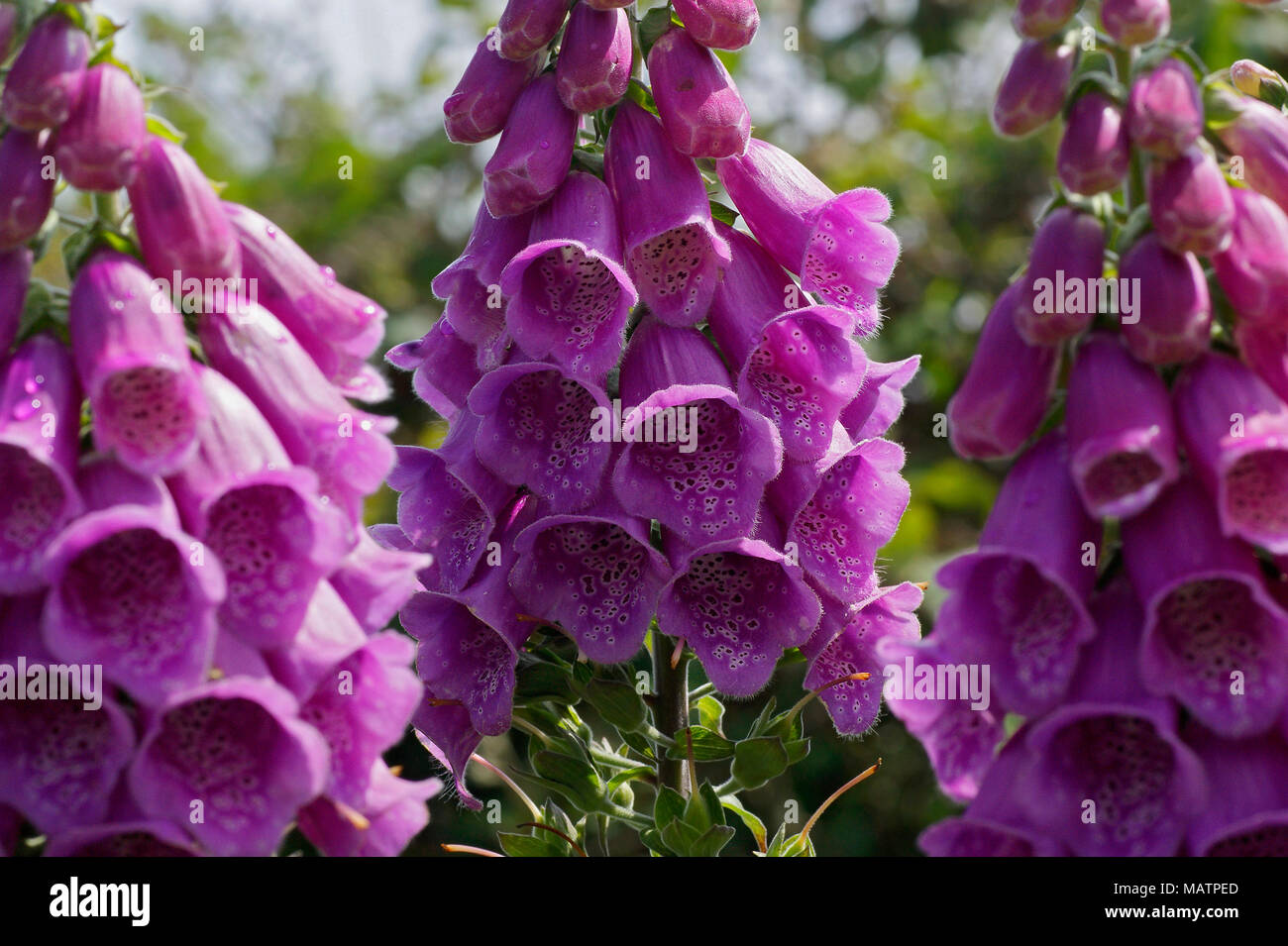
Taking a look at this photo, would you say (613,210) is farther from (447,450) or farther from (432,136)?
(432,136)

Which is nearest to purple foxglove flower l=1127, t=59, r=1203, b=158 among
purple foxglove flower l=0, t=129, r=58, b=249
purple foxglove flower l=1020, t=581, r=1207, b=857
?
purple foxglove flower l=1020, t=581, r=1207, b=857

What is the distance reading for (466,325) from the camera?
1.83 meters

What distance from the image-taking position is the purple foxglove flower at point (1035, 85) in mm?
1352

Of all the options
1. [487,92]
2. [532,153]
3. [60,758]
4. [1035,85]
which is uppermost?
[487,92]

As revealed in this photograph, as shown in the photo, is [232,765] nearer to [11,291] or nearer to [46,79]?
[11,291]

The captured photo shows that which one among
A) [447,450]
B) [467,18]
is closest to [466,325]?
[447,450]

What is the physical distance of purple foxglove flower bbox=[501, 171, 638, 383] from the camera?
1.67 meters

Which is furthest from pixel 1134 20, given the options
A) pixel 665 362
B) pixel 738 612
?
pixel 738 612

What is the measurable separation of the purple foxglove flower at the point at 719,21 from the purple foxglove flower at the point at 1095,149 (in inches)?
21.1

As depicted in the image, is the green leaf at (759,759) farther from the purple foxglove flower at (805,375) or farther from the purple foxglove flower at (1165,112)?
the purple foxglove flower at (1165,112)

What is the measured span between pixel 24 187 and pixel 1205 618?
1109 mm

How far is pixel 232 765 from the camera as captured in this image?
4.35 ft

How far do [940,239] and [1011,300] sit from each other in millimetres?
4750

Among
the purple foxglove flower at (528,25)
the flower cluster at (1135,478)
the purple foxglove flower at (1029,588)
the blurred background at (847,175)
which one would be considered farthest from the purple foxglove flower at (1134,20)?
the blurred background at (847,175)
